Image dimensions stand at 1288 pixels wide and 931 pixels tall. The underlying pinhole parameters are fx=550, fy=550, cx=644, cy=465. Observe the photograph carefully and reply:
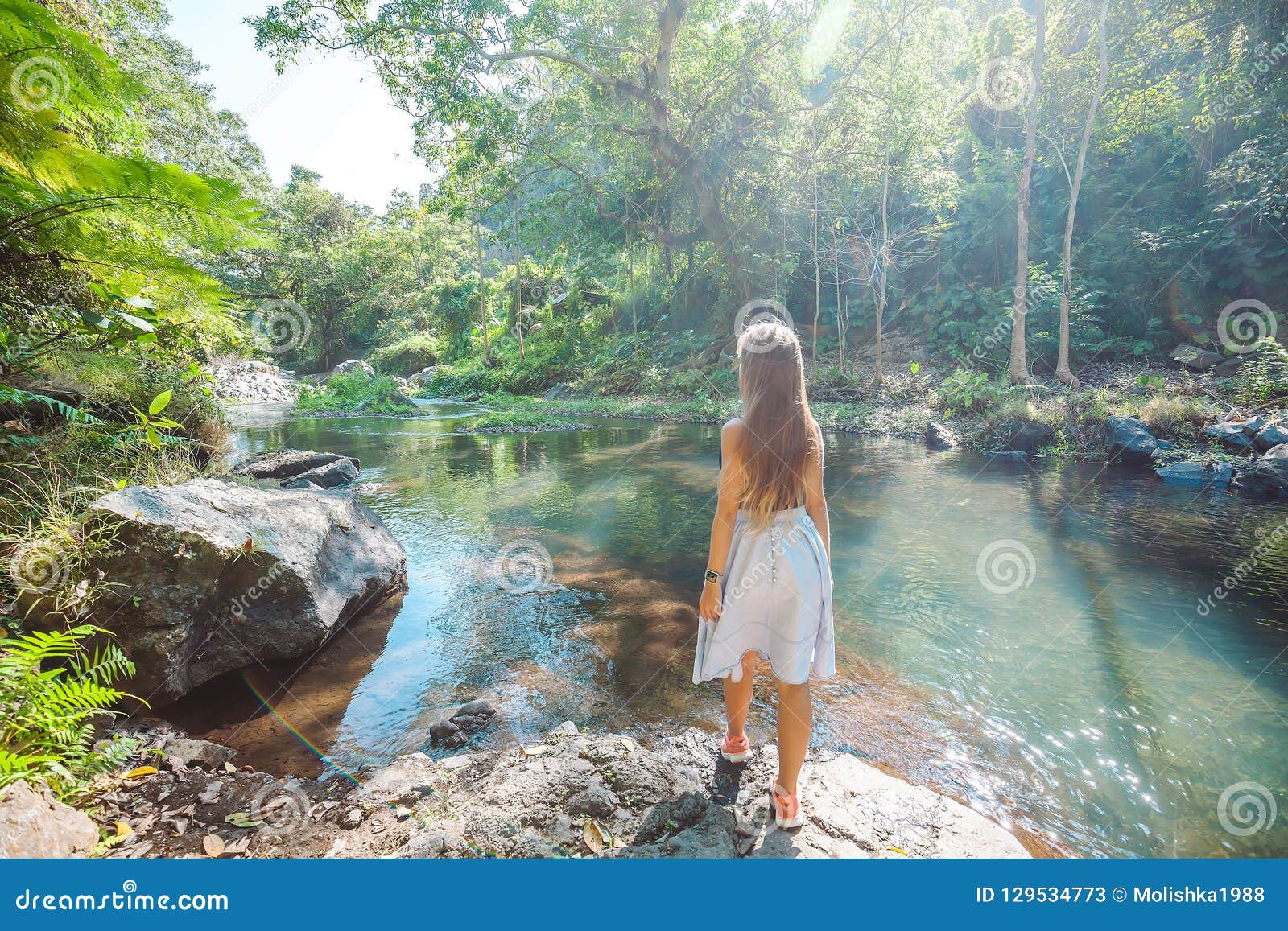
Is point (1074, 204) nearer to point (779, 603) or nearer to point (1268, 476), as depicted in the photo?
point (1268, 476)

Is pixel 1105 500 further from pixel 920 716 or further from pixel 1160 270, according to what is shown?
pixel 1160 270

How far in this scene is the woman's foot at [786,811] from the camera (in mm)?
2455

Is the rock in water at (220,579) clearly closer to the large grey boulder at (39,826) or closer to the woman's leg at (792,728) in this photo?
the large grey boulder at (39,826)

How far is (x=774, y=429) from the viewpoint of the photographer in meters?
2.54

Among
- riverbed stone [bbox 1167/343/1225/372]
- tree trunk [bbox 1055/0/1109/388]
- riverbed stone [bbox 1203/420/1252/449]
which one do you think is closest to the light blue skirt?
riverbed stone [bbox 1203/420/1252/449]

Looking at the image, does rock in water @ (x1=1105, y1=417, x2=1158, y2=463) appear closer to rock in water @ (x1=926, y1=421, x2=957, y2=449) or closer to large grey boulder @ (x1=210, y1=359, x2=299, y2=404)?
rock in water @ (x1=926, y1=421, x2=957, y2=449)

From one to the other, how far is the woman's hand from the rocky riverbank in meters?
0.83

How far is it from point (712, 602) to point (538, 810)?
1.20m

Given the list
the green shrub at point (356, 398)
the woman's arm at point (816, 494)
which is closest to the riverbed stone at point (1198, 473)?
the woman's arm at point (816, 494)

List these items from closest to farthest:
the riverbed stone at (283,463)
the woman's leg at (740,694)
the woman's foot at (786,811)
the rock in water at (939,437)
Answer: the woman's foot at (786,811)
the woman's leg at (740,694)
the riverbed stone at (283,463)
the rock in water at (939,437)

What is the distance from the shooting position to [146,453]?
4.75m

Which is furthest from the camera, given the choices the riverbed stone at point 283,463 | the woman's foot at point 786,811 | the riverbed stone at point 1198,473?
the riverbed stone at point 283,463

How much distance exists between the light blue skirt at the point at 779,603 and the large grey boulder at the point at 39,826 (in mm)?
2457

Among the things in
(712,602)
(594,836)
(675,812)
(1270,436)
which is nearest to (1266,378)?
(1270,436)
